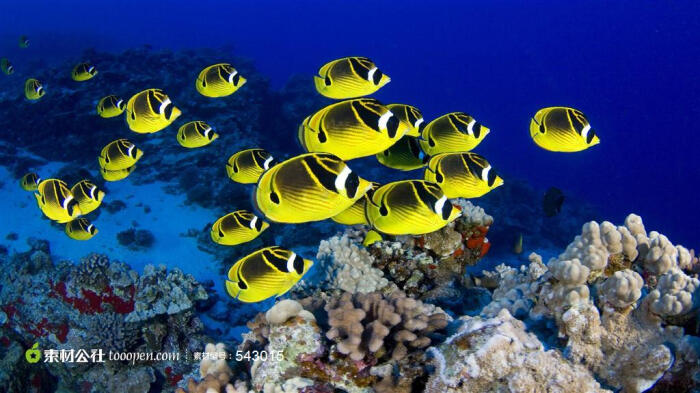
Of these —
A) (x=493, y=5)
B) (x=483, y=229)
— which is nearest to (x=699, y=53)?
(x=493, y=5)

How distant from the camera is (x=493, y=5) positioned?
140 metres

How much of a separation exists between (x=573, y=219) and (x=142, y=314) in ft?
71.0

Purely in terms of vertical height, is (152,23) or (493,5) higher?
(493,5)

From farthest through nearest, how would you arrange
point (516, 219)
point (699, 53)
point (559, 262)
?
point (699, 53) → point (516, 219) → point (559, 262)

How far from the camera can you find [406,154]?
3537 mm

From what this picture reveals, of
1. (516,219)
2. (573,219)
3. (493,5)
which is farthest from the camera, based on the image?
(493,5)

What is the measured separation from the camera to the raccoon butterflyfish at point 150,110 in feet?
13.4

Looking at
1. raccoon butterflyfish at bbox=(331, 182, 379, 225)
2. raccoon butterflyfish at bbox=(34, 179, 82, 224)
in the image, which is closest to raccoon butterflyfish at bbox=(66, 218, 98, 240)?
raccoon butterflyfish at bbox=(34, 179, 82, 224)

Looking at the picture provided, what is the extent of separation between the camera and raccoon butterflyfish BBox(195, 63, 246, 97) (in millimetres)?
4633

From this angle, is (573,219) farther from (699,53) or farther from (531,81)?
(699,53)

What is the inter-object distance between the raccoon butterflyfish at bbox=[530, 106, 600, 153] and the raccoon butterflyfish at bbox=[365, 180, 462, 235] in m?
1.44

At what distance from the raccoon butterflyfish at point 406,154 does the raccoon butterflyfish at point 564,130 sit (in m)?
1.04

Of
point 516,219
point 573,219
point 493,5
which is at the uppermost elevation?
point 493,5

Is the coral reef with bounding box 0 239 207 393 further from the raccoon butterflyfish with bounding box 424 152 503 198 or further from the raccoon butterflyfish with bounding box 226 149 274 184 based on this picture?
the raccoon butterflyfish with bounding box 424 152 503 198
